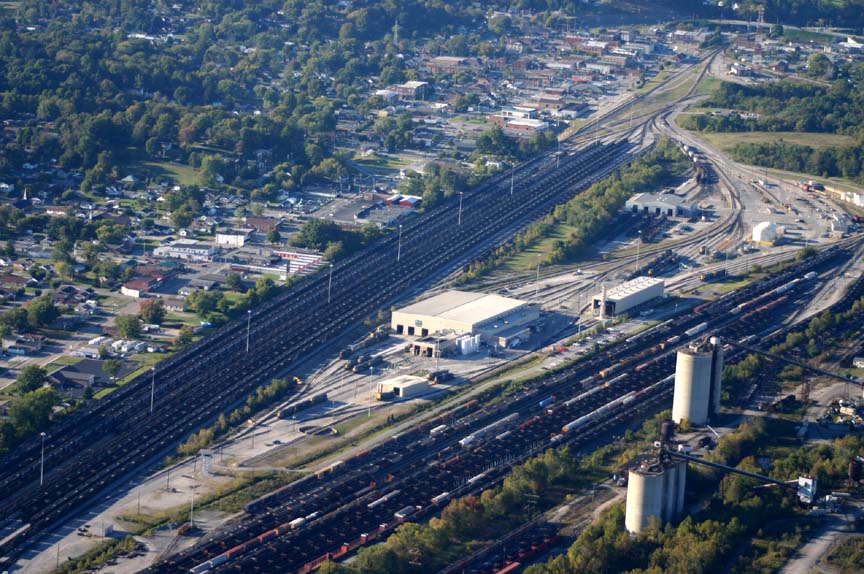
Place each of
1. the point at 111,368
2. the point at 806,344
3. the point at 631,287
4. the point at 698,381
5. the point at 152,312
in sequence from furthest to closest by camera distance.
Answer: the point at 631,287 → the point at 806,344 → the point at 152,312 → the point at 111,368 → the point at 698,381

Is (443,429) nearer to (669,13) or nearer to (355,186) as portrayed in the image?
(355,186)

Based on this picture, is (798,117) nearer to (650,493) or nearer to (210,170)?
(210,170)

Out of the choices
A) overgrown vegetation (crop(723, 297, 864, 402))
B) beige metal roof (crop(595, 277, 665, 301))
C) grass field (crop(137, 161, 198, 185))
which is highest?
grass field (crop(137, 161, 198, 185))

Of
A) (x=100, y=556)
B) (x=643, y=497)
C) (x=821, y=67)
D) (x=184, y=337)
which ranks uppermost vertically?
(x=821, y=67)

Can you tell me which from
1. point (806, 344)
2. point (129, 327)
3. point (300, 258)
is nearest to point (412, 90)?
point (300, 258)

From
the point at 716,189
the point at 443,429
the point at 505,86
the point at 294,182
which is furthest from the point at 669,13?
the point at 443,429

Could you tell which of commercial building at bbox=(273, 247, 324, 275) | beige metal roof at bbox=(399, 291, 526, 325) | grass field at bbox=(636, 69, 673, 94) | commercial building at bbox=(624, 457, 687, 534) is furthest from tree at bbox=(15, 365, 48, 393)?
grass field at bbox=(636, 69, 673, 94)

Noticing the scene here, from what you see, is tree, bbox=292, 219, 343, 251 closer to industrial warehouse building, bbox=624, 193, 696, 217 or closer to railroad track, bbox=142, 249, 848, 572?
industrial warehouse building, bbox=624, 193, 696, 217
